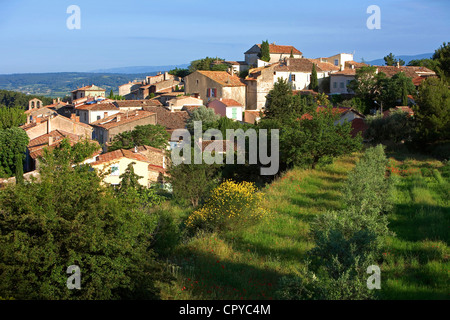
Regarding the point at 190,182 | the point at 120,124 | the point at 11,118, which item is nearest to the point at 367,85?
the point at 120,124

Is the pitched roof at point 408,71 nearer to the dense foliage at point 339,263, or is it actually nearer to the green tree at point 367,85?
the green tree at point 367,85

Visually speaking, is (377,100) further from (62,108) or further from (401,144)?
(62,108)

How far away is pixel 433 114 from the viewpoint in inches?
973

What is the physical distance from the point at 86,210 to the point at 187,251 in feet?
13.4

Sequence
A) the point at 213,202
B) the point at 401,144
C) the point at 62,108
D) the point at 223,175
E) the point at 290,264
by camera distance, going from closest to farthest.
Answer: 1. the point at 290,264
2. the point at 213,202
3. the point at 223,175
4. the point at 401,144
5. the point at 62,108

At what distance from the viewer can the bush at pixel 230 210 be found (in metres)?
12.6

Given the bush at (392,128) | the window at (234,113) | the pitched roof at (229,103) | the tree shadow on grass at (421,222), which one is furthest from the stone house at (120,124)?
the tree shadow on grass at (421,222)

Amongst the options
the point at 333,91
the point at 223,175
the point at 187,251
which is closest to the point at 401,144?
the point at 223,175

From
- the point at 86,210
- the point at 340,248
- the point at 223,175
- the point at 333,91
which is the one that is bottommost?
the point at 223,175

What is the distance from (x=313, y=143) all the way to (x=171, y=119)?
26.3 metres

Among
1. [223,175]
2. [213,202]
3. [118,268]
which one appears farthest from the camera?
[223,175]

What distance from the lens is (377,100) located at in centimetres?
4847

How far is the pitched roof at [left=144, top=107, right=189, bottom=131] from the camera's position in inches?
1738

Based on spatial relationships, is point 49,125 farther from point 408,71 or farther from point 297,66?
point 408,71
